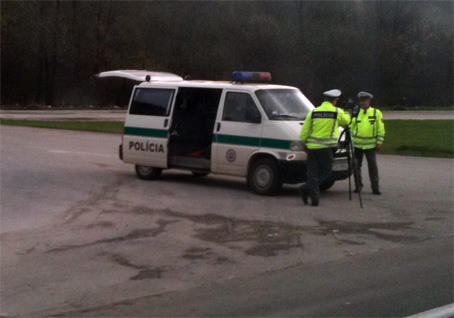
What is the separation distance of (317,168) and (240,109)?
225 centimetres

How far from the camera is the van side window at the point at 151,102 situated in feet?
47.3

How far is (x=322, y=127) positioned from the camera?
11586 mm

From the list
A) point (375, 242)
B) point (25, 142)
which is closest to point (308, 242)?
point (375, 242)

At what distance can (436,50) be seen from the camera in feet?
162

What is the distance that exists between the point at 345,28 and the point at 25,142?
Result: 29941mm

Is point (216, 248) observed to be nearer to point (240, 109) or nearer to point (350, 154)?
point (350, 154)

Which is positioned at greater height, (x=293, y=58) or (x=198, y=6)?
(x=198, y=6)

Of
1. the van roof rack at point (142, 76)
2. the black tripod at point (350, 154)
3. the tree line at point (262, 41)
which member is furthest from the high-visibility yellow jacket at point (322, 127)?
the tree line at point (262, 41)

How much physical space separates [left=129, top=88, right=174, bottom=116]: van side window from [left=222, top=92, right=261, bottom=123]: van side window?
59.1 inches

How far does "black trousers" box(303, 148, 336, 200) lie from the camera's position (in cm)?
1162

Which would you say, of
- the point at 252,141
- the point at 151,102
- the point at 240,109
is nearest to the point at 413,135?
the point at 151,102

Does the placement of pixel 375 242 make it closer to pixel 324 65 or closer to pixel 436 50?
pixel 324 65

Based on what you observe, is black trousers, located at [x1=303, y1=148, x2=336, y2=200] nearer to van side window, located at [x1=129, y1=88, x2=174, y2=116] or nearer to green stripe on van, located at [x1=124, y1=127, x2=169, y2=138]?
green stripe on van, located at [x1=124, y1=127, x2=169, y2=138]

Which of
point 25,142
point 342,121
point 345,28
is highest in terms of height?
point 345,28
